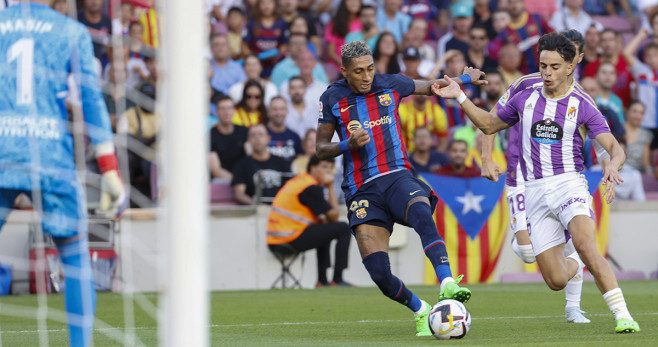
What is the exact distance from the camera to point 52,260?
42.7 ft

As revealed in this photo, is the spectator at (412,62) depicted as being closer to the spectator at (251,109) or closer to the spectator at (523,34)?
the spectator at (523,34)

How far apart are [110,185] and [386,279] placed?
262cm

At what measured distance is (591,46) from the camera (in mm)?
16625

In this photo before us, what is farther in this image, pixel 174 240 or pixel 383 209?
pixel 383 209

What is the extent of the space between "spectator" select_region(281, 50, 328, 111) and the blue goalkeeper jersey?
984cm

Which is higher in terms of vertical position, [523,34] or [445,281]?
[523,34]

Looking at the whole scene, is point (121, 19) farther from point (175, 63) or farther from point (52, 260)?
point (175, 63)

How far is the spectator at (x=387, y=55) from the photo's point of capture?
49.9ft

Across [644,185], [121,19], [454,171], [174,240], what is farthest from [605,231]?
[174,240]

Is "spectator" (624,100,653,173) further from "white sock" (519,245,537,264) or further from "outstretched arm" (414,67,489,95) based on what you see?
"outstretched arm" (414,67,489,95)

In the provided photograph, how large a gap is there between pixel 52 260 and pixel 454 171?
18.4ft

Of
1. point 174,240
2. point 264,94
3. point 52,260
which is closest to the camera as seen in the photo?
point 174,240

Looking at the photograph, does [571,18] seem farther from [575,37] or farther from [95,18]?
[575,37]

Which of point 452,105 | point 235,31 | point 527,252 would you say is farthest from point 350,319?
point 235,31
